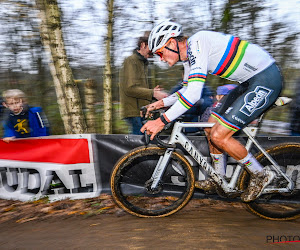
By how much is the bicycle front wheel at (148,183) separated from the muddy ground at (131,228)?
167mm

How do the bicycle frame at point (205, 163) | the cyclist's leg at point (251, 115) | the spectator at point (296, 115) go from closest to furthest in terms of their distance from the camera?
the cyclist's leg at point (251, 115)
the bicycle frame at point (205, 163)
the spectator at point (296, 115)

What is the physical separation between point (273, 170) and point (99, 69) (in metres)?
4.52

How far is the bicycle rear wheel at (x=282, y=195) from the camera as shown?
2777 mm

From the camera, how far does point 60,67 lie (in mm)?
3947

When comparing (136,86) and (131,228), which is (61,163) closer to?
(131,228)

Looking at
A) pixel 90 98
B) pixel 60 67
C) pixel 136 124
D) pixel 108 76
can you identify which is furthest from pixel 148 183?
pixel 108 76

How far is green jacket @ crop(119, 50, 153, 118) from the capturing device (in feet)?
12.2

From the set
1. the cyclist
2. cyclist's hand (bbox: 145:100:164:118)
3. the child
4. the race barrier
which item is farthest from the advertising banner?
the cyclist

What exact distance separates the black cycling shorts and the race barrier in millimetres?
1446

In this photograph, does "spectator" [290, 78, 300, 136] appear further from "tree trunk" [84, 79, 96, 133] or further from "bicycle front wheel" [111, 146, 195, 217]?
"tree trunk" [84, 79, 96, 133]

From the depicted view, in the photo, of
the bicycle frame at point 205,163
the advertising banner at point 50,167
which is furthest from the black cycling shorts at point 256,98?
the advertising banner at point 50,167

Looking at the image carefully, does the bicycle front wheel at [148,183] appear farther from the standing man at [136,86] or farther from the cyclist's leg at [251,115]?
the standing man at [136,86]

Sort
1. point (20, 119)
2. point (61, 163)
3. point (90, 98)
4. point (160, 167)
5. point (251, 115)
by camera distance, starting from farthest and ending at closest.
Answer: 1. point (90, 98)
2. point (20, 119)
3. point (61, 163)
4. point (160, 167)
5. point (251, 115)

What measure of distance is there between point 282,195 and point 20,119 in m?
4.05
